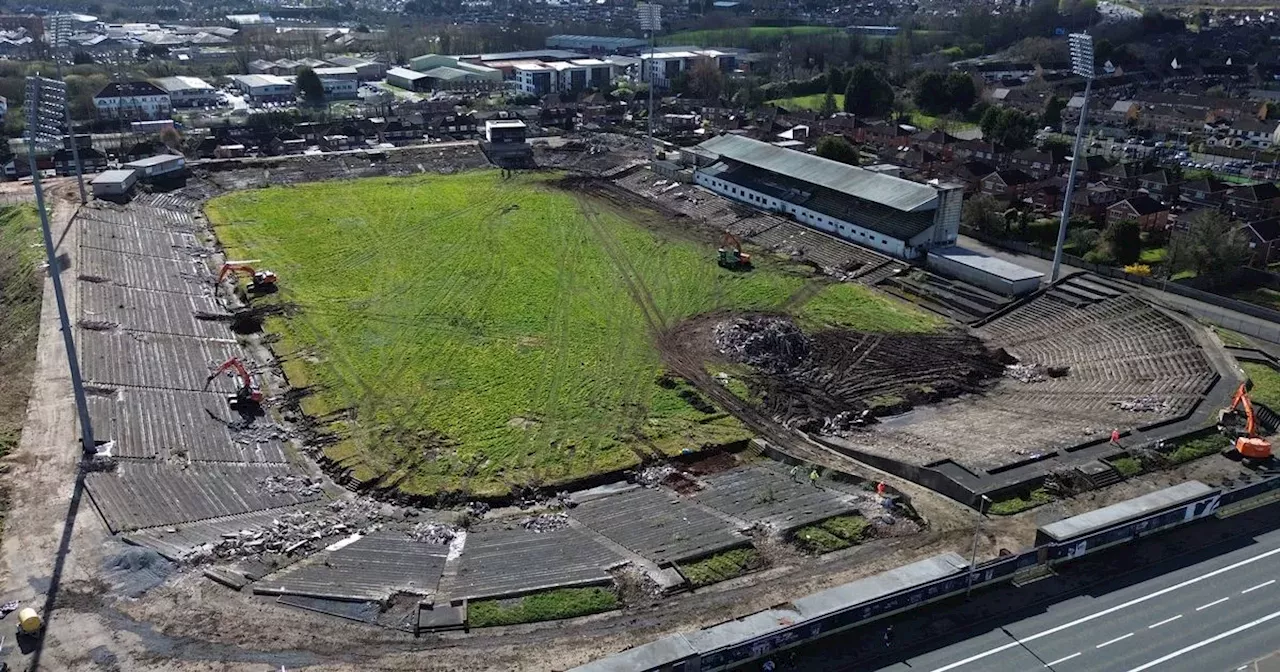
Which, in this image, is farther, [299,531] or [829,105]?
[829,105]

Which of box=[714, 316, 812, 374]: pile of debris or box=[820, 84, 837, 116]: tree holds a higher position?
box=[820, 84, 837, 116]: tree

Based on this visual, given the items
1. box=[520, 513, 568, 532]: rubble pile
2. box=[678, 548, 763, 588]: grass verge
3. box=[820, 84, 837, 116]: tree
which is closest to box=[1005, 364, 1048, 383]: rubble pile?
box=[678, 548, 763, 588]: grass verge

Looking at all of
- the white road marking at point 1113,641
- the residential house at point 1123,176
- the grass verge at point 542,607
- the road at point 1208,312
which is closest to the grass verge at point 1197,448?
the white road marking at point 1113,641

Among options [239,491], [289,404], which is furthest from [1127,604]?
[289,404]

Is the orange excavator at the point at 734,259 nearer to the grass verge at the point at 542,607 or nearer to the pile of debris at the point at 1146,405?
the pile of debris at the point at 1146,405

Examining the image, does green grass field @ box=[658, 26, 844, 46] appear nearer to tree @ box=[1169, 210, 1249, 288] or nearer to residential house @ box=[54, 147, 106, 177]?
residential house @ box=[54, 147, 106, 177]

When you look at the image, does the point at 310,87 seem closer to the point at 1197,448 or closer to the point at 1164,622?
the point at 1197,448

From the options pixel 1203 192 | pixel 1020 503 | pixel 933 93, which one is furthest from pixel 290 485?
pixel 933 93
